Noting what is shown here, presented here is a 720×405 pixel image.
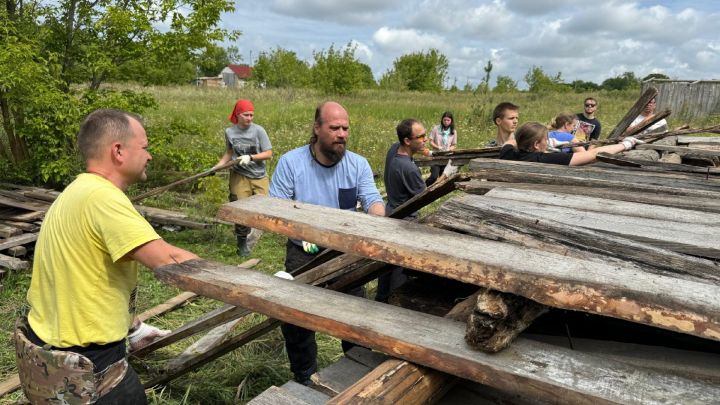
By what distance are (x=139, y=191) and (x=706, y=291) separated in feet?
30.2

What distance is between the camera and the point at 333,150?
3.88 metres

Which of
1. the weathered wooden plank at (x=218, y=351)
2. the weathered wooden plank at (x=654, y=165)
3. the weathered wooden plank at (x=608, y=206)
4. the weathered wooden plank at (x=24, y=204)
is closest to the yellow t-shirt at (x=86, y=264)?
the weathered wooden plank at (x=218, y=351)

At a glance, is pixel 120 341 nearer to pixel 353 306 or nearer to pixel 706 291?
pixel 353 306

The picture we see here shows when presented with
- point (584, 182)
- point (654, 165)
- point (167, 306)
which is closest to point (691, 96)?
point (654, 165)

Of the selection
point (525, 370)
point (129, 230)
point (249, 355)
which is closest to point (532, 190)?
point (525, 370)

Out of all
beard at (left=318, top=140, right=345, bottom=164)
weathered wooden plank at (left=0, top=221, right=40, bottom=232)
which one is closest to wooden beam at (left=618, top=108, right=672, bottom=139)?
beard at (left=318, top=140, right=345, bottom=164)

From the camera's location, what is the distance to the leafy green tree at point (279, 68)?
6162cm

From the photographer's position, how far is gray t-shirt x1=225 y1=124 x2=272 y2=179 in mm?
7387

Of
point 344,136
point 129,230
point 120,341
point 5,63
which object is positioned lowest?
point 120,341

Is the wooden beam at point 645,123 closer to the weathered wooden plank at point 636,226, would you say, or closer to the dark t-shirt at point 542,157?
the dark t-shirt at point 542,157

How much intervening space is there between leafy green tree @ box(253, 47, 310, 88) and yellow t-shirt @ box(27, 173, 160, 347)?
196ft

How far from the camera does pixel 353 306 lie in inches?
75.5

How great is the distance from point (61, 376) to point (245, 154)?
5260mm

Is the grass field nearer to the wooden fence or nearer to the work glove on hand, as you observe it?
the work glove on hand
